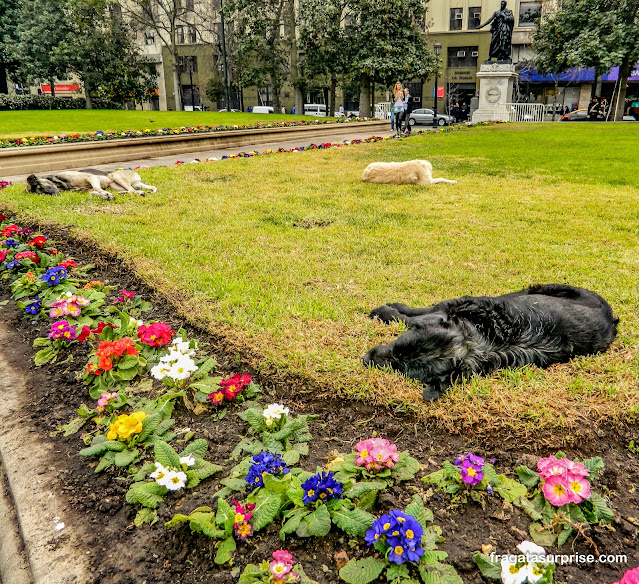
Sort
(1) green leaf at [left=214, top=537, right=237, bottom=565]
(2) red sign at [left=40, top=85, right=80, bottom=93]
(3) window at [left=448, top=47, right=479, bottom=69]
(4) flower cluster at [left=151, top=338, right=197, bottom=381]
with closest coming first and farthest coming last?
1. (1) green leaf at [left=214, top=537, right=237, bottom=565]
2. (4) flower cluster at [left=151, top=338, right=197, bottom=381]
3. (3) window at [left=448, top=47, right=479, bottom=69]
4. (2) red sign at [left=40, top=85, right=80, bottom=93]

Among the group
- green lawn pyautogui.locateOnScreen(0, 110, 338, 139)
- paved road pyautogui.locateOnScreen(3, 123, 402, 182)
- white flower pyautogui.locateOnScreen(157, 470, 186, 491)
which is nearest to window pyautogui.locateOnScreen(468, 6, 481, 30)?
paved road pyautogui.locateOnScreen(3, 123, 402, 182)

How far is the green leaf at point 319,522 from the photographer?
1751 mm

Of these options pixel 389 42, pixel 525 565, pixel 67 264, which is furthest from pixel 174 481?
pixel 389 42

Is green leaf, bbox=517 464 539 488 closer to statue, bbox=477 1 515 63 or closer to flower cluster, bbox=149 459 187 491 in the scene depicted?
flower cluster, bbox=149 459 187 491

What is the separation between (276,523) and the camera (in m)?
1.84

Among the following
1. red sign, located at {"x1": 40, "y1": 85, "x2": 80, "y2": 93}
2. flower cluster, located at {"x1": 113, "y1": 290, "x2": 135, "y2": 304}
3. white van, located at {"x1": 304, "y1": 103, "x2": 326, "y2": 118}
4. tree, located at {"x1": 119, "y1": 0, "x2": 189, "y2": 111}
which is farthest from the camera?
red sign, located at {"x1": 40, "y1": 85, "x2": 80, "y2": 93}

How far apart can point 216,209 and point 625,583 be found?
5.76 meters

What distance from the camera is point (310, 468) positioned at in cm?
210

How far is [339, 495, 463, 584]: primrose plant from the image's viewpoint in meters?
1.59

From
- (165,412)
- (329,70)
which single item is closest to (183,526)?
(165,412)

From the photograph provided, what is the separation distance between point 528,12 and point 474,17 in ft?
14.0

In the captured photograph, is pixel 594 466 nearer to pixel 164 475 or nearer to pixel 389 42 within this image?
pixel 164 475

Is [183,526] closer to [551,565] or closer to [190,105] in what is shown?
[551,565]

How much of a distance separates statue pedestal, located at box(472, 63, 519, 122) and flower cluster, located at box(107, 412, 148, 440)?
89.3 ft
